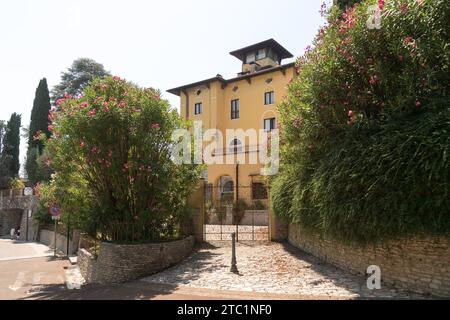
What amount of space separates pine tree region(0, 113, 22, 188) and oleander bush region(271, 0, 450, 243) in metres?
43.2

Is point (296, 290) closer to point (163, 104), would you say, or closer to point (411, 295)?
point (411, 295)

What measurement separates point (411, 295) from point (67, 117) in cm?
980

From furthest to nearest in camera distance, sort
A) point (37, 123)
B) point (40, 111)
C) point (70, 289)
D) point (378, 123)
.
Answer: point (40, 111) → point (37, 123) → point (70, 289) → point (378, 123)

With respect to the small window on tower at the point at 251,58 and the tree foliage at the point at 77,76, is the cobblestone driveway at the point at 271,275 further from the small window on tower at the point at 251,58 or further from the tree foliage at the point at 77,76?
the tree foliage at the point at 77,76

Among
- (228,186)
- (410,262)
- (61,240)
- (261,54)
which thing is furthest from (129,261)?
(261,54)

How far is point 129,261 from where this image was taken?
1009cm

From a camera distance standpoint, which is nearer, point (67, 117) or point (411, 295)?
point (411, 295)

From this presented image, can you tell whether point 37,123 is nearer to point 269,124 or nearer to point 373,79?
point 269,124

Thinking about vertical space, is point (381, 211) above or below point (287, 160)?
below

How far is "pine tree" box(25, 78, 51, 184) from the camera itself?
130ft

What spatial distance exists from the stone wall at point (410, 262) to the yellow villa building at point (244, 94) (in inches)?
705

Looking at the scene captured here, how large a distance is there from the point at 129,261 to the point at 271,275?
3.99 meters

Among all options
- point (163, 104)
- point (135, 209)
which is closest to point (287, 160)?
point (163, 104)
